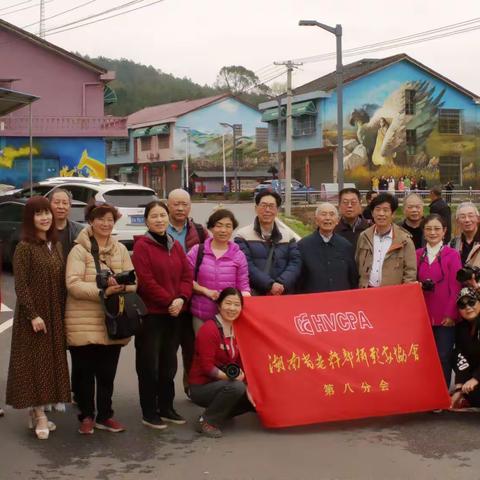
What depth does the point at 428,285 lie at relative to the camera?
672 centimetres

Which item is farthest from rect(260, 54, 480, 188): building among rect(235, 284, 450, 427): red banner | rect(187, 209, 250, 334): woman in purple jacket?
rect(187, 209, 250, 334): woman in purple jacket

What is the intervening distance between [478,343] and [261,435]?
74.5 inches

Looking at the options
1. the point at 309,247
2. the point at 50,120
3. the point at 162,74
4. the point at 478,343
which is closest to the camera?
the point at 478,343

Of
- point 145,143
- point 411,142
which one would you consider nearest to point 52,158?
point 411,142

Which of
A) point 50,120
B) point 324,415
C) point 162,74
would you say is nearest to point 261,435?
point 324,415

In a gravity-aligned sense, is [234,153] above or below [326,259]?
above

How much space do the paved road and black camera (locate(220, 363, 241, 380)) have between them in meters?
0.43

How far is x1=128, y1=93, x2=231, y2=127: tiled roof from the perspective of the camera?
74350 mm

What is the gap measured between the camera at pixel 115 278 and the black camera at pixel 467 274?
2601mm

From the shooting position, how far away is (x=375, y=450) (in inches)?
223

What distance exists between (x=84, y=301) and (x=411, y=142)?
56.4 metres

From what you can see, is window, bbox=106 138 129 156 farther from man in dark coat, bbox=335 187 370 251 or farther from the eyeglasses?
the eyeglasses

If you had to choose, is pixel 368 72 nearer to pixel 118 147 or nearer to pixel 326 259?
pixel 118 147

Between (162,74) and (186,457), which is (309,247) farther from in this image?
(162,74)
